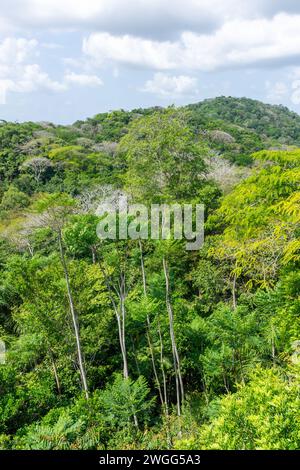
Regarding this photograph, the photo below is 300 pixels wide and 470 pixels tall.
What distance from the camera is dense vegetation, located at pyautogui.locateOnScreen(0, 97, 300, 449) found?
5828mm

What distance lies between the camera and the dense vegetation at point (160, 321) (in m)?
5.83

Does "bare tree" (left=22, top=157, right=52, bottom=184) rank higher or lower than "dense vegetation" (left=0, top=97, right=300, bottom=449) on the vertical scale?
higher

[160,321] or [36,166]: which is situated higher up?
[36,166]

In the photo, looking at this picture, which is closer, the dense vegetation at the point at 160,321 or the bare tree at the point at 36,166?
the dense vegetation at the point at 160,321

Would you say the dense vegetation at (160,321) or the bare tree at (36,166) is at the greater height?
the bare tree at (36,166)

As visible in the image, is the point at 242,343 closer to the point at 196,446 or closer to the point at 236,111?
the point at 196,446

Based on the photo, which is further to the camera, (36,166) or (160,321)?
(36,166)

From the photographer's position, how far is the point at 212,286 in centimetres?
1504

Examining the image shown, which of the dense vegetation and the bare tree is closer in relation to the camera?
the dense vegetation

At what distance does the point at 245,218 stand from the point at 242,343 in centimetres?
676

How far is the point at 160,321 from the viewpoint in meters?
12.9

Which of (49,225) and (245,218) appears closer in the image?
(245,218)

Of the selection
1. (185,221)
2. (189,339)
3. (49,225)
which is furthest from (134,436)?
(185,221)
